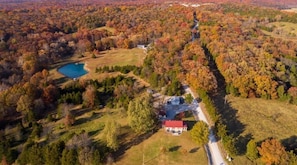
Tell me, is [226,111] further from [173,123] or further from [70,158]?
[70,158]

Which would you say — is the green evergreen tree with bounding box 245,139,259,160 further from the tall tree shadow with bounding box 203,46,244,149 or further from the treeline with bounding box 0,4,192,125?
the treeline with bounding box 0,4,192,125

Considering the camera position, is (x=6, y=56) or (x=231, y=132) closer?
(x=231, y=132)

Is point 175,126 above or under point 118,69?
under

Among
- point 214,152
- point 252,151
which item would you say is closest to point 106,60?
point 214,152

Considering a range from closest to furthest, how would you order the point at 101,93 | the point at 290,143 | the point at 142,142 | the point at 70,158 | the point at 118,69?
the point at 70,158 → the point at 142,142 → the point at 290,143 → the point at 101,93 → the point at 118,69

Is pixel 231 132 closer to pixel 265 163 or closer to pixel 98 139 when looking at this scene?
pixel 265 163

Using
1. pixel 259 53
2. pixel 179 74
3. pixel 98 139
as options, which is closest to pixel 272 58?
pixel 259 53
